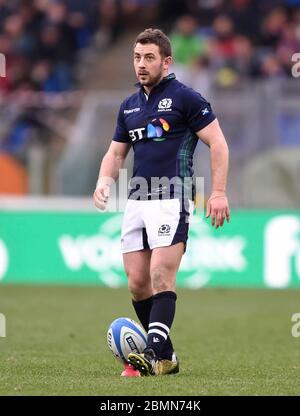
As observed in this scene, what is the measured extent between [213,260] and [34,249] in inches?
113

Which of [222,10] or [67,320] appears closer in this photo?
[67,320]

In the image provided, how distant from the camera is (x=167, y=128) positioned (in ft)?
25.1

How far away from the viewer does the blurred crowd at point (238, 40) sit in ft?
59.8

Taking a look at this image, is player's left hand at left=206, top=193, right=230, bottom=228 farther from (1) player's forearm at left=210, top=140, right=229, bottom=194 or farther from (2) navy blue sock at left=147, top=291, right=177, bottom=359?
(2) navy blue sock at left=147, top=291, right=177, bottom=359

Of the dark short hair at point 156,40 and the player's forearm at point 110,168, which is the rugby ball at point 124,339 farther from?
the dark short hair at point 156,40

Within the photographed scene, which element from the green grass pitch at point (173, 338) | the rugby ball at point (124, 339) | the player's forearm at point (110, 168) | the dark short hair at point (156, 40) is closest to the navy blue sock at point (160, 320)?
the rugby ball at point (124, 339)

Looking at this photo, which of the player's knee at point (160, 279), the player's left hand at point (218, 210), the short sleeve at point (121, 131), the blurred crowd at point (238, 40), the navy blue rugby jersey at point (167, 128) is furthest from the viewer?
the blurred crowd at point (238, 40)

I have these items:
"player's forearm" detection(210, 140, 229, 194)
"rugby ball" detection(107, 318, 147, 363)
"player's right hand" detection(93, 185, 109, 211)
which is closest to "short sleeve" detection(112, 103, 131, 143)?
"player's right hand" detection(93, 185, 109, 211)

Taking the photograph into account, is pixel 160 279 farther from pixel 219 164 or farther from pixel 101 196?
pixel 219 164

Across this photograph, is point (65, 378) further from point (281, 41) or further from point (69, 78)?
point (69, 78)

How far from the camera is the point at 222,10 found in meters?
20.6

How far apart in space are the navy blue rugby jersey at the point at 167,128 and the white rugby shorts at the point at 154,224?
17 centimetres

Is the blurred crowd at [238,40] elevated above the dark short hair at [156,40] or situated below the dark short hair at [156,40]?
above
